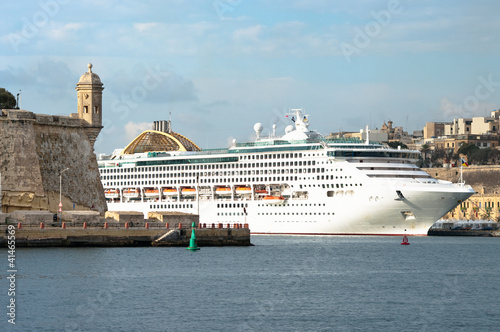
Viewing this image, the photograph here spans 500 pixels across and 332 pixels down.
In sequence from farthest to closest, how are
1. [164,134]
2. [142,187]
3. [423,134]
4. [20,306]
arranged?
[423,134] → [164,134] → [142,187] → [20,306]

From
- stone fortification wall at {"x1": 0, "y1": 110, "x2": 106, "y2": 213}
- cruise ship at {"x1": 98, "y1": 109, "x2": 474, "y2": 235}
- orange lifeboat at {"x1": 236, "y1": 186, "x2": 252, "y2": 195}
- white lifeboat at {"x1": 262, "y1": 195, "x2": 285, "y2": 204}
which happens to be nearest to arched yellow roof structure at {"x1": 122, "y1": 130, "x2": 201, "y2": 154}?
cruise ship at {"x1": 98, "y1": 109, "x2": 474, "y2": 235}

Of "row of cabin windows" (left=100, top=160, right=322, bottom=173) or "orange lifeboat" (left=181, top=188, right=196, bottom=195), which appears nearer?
"row of cabin windows" (left=100, top=160, right=322, bottom=173)

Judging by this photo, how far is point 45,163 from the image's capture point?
170 ft

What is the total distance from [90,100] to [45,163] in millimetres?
4895

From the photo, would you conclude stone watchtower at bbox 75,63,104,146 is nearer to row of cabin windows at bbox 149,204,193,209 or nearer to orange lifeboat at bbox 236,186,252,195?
orange lifeboat at bbox 236,186,252,195

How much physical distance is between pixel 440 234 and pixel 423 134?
85.6 m

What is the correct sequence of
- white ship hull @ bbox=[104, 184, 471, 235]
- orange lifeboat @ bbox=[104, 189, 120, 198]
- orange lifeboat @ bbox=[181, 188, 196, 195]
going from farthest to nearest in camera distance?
orange lifeboat @ bbox=[104, 189, 120, 198] < orange lifeboat @ bbox=[181, 188, 196, 195] < white ship hull @ bbox=[104, 184, 471, 235]

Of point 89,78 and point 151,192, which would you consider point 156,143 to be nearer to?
point 151,192

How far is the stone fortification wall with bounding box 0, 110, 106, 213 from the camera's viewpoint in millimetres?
49594

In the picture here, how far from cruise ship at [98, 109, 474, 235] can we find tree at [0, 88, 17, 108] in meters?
16.5

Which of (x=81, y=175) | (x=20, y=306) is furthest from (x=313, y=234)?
(x=20, y=306)

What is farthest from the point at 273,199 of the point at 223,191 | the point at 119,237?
the point at 119,237

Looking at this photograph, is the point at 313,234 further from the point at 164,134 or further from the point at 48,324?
the point at 48,324

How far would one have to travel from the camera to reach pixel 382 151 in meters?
75.7
